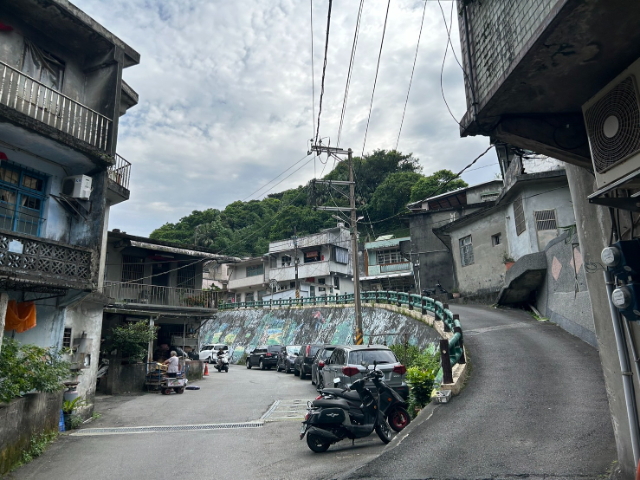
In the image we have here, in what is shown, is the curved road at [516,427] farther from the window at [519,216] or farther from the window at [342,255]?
the window at [342,255]

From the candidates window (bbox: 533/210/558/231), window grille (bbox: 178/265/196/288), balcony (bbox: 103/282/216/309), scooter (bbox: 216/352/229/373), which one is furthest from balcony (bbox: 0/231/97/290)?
window (bbox: 533/210/558/231)

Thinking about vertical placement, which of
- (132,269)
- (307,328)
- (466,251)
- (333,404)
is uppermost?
(466,251)

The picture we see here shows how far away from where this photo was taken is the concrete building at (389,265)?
4322 centimetres

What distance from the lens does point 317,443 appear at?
25.3 feet

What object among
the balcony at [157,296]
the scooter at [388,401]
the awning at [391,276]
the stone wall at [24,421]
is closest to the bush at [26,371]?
the stone wall at [24,421]

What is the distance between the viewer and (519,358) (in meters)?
11.3

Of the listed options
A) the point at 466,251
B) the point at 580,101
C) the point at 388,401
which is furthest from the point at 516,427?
the point at 466,251

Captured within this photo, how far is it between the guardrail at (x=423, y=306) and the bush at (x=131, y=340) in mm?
11270

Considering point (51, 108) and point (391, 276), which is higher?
point (51, 108)

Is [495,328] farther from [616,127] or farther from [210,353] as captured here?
[210,353]

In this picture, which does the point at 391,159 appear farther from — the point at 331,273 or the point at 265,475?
the point at 265,475

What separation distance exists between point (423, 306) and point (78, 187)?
1407cm

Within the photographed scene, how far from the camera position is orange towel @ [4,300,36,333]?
9594 mm

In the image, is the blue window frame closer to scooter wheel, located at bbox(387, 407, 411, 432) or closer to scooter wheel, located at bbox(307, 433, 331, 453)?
scooter wheel, located at bbox(307, 433, 331, 453)
